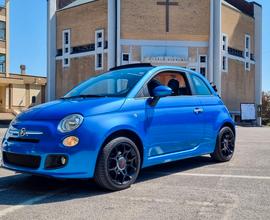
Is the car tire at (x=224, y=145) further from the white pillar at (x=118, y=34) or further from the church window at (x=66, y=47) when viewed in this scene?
the church window at (x=66, y=47)

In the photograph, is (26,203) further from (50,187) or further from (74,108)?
(74,108)

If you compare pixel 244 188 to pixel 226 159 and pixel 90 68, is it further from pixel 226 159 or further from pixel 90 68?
pixel 90 68

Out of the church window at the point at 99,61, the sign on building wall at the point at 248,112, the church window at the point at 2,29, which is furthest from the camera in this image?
the church window at the point at 2,29

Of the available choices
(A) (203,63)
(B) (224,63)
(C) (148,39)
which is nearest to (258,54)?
(B) (224,63)

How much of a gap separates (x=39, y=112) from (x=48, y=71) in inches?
1693

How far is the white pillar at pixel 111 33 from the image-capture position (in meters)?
40.7

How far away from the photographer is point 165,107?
684 centimetres

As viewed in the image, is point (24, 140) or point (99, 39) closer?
point (24, 140)

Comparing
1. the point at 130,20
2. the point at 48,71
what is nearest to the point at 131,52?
the point at 130,20

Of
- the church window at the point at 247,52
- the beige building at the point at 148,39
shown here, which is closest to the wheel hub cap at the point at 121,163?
the beige building at the point at 148,39

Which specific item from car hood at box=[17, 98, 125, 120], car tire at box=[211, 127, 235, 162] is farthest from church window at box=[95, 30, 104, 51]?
car hood at box=[17, 98, 125, 120]

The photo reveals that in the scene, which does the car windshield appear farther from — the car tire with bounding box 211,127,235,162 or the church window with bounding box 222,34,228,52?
the church window with bounding box 222,34,228,52

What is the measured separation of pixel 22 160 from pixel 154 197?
1783mm

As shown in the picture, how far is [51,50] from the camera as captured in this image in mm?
47656
